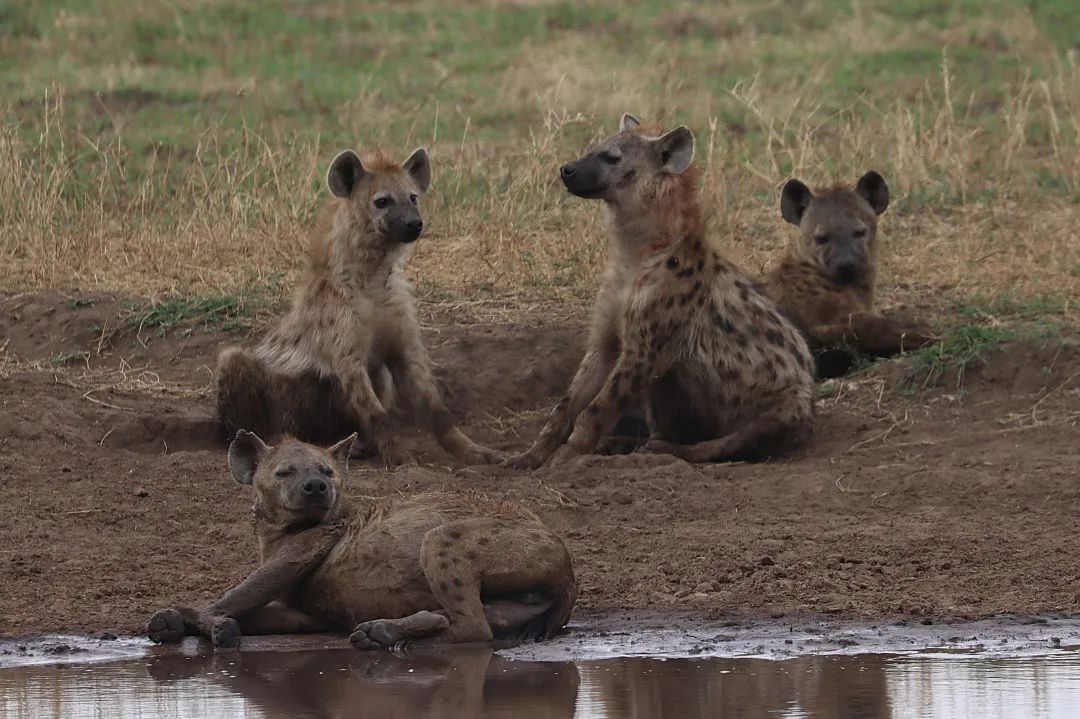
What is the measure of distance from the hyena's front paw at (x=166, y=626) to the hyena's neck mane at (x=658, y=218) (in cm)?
279

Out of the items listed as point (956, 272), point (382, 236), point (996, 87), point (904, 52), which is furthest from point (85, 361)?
point (904, 52)

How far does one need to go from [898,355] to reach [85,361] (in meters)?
3.17

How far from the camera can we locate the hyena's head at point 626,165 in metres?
7.16

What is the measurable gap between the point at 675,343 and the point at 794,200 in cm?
136

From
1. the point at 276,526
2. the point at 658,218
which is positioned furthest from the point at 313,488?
the point at 658,218

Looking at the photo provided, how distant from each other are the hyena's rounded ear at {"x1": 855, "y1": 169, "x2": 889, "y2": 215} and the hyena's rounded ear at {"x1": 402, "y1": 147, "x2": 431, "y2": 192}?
1.77 meters

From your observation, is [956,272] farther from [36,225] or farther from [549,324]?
[36,225]

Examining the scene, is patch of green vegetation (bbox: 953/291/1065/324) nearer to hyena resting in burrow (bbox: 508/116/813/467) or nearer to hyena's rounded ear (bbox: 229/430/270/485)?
hyena resting in burrow (bbox: 508/116/813/467)

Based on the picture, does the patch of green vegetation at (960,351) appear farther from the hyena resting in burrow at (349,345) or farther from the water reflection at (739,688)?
the water reflection at (739,688)

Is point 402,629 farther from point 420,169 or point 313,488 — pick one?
point 420,169

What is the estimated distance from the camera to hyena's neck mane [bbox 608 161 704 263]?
7.06 metres

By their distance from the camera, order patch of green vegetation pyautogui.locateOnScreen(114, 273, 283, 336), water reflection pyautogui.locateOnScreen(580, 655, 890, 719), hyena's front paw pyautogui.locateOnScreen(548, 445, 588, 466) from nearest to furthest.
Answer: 1. water reflection pyautogui.locateOnScreen(580, 655, 890, 719)
2. hyena's front paw pyautogui.locateOnScreen(548, 445, 588, 466)
3. patch of green vegetation pyautogui.locateOnScreen(114, 273, 283, 336)

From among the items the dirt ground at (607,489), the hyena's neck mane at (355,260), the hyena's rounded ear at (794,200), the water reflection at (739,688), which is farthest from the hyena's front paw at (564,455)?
the water reflection at (739,688)

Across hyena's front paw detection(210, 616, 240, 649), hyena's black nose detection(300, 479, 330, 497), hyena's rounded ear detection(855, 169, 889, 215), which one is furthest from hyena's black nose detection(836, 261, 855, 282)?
hyena's front paw detection(210, 616, 240, 649)
